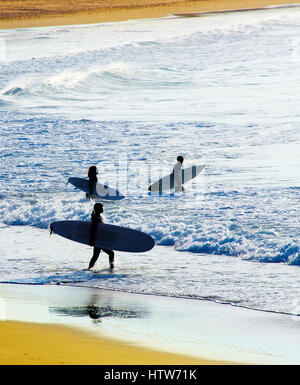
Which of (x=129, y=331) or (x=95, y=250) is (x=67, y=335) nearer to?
(x=129, y=331)

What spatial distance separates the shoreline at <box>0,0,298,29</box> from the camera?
5406 centimetres

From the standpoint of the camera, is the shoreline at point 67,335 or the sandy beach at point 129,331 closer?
the shoreline at point 67,335

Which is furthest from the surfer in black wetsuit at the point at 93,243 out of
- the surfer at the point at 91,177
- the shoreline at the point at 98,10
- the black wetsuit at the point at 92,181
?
the shoreline at the point at 98,10

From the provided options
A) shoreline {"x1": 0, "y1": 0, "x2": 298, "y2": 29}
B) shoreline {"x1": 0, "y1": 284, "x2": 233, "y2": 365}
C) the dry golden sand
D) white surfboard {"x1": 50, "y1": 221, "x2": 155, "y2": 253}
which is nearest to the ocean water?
white surfboard {"x1": 50, "y1": 221, "x2": 155, "y2": 253}

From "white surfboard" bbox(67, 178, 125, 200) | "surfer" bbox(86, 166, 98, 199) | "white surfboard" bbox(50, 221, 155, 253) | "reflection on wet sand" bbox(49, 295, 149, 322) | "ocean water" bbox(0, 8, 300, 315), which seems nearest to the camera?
"reflection on wet sand" bbox(49, 295, 149, 322)

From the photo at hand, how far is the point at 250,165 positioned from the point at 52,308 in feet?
33.3

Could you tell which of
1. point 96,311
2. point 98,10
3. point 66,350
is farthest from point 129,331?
point 98,10

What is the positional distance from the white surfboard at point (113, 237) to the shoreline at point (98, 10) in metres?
42.3

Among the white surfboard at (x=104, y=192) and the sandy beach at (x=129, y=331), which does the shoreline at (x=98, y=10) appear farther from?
the sandy beach at (x=129, y=331)

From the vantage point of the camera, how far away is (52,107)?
28.5m

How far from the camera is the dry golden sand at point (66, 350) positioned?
22.1 ft

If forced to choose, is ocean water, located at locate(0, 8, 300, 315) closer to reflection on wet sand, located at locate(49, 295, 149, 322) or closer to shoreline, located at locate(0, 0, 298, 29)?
reflection on wet sand, located at locate(49, 295, 149, 322)

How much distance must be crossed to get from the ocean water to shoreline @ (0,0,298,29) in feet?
28.3

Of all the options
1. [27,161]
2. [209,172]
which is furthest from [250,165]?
[27,161]
